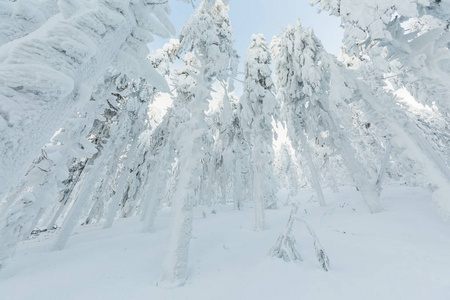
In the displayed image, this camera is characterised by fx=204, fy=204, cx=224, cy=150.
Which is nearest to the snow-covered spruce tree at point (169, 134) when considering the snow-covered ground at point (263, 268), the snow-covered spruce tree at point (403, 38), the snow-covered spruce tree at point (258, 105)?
the snow-covered spruce tree at point (258, 105)

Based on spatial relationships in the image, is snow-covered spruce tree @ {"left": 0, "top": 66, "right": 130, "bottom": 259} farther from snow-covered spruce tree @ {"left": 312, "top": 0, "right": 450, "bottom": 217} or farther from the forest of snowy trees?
snow-covered spruce tree @ {"left": 312, "top": 0, "right": 450, "bottom": 217}

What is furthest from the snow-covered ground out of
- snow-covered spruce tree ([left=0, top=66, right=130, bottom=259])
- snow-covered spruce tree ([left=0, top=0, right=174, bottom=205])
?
snow-covered spruce tree ([left=0, top=0, right=174, bottom=205])

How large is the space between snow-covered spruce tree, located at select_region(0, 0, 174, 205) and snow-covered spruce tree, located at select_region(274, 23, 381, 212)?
699cm

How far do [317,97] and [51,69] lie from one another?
10925 mm

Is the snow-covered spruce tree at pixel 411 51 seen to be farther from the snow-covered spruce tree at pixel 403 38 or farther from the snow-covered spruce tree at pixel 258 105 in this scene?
the snow-covered spruce tree at pixel 258 105

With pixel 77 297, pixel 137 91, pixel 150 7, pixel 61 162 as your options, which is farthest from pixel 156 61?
pixel 77 297

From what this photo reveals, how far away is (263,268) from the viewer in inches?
173

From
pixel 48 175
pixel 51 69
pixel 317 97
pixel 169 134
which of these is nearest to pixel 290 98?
pixel 317 97

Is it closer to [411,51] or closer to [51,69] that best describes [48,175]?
[51,69]

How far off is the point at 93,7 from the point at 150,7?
0.91 metres

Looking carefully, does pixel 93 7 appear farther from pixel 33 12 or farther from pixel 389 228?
pixel 389 228

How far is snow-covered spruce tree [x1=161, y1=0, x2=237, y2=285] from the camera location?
4.38 meters

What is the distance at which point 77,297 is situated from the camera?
363 cm

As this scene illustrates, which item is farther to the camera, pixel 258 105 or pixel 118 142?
pixel 258 105
